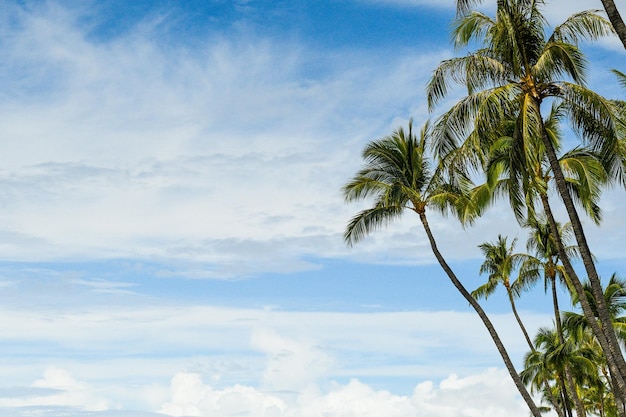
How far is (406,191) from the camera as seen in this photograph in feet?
85.5

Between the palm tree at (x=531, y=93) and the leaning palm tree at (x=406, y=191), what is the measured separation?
506cm

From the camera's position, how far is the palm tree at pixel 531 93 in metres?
18.8

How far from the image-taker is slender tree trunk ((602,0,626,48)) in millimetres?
14094

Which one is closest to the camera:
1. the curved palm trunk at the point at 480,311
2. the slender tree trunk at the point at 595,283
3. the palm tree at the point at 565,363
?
the slender tree trunk at the point at 595,283

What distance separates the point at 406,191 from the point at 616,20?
12.4 metres

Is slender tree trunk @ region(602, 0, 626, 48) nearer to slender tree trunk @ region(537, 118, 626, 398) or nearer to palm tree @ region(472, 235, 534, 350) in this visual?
slender tree trunk @ region(537, 118, 626, 398)

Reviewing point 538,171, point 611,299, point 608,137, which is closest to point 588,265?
Result: point 608,137

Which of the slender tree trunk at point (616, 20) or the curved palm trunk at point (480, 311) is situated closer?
the slender tree trunk at point (616, 20)

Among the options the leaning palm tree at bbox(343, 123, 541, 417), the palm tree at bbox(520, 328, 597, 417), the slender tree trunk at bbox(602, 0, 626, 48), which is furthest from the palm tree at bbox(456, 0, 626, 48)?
the palm tree at bbox(520, 328, 597, 417)

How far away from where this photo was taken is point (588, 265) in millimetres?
19438

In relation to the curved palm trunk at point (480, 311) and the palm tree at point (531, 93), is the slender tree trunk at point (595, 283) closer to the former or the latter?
the palm tree at point (531, 93)

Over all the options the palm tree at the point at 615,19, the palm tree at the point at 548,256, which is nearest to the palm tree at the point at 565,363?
the palm tree at the point at 548,256

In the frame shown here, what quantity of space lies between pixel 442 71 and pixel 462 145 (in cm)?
222

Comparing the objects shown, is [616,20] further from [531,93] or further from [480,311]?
[480,311]
